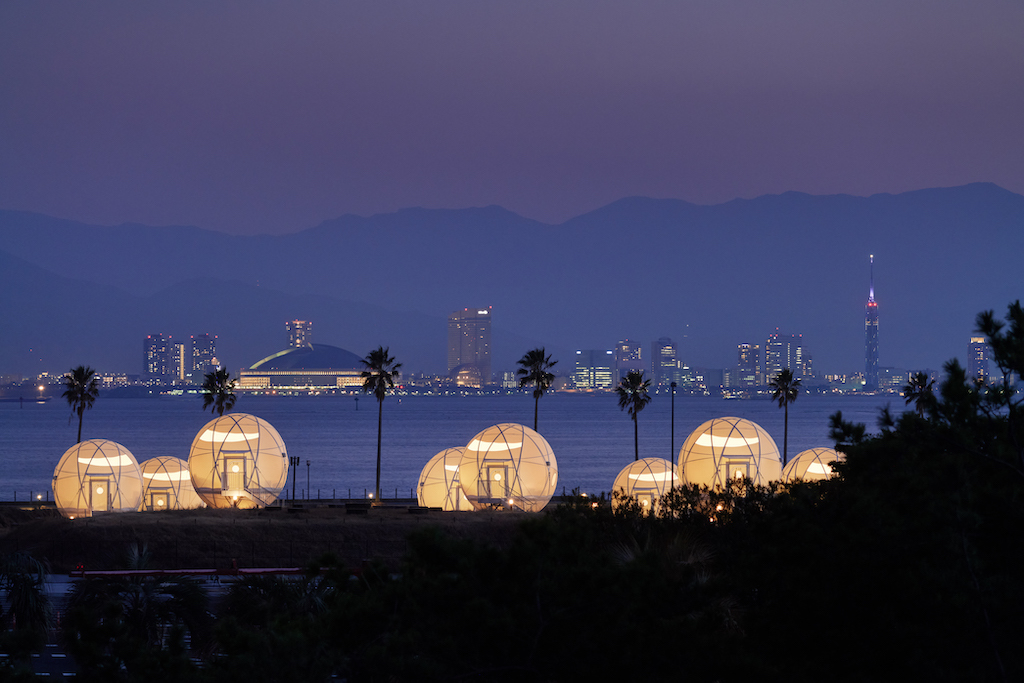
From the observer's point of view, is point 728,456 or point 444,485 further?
point 444,485

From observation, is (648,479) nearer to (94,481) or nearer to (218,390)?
(94,481)

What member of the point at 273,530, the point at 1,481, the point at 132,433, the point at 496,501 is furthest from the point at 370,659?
the point at 132,433

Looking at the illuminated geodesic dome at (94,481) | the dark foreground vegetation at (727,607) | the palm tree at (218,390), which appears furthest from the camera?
the palm tree at (218,390)

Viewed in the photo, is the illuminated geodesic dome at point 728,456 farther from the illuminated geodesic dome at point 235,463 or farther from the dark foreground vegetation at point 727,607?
the dark foreground vegetation at point 727,607

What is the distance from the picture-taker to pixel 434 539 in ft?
47.6

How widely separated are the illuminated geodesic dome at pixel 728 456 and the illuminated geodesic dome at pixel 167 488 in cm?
2407

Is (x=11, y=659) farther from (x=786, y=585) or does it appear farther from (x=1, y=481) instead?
(x=1, y=481)

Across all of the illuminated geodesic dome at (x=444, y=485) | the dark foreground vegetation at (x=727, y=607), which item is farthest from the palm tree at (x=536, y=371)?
the dark foreground vegetation at (x=727, y=607)

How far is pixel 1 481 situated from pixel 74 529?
6536 centimetres

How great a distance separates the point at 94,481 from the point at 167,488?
4514 mm

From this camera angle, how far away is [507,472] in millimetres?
47250

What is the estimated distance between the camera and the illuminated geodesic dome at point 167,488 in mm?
51875

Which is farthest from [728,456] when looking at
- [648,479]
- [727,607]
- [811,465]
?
[727,607]

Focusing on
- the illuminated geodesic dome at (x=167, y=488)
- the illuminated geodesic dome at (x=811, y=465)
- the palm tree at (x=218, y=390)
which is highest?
the palm tree at (x=218, y=390)
